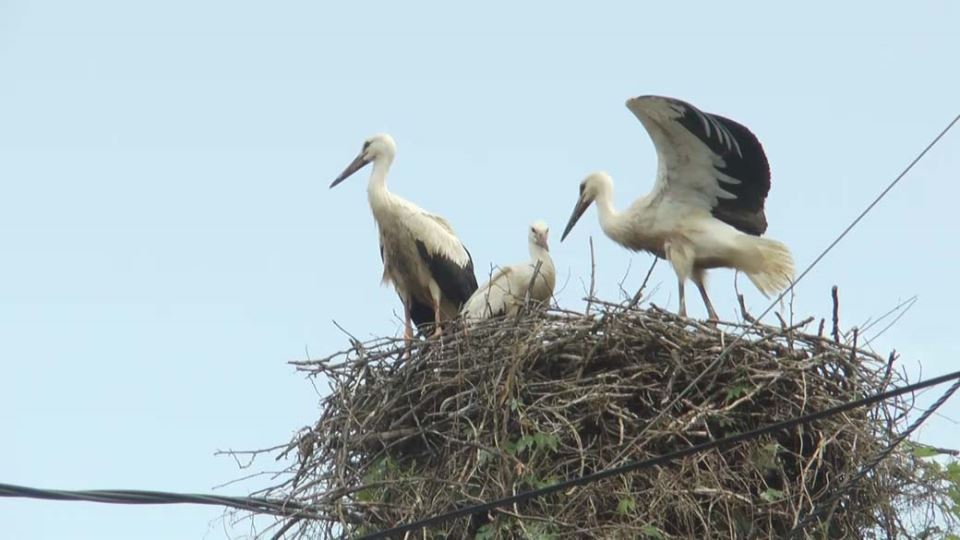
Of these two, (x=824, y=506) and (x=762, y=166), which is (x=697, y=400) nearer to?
(x=824, y=506)

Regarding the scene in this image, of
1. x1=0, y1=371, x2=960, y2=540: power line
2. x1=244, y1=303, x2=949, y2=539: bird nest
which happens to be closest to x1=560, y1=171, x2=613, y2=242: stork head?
x1=244, y1=303, x2=949, y2=539: bird nest

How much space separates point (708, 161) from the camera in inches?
388

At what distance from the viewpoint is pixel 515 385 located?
783 cm

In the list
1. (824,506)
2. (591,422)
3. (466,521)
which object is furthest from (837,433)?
(466,521)

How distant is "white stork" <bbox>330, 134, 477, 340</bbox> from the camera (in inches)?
430

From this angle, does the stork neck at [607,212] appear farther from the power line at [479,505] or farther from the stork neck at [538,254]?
the power line at [479,505]

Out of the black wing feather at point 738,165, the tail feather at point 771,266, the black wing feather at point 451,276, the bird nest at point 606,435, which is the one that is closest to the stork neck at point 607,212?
the black wing feather at point 738,165

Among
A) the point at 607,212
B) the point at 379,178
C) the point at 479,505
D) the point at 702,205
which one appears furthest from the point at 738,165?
the point at 479,505

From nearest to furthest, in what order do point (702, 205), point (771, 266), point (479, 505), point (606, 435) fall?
point (479, 505) → point (606, 435) → point (771, 266) → point (702, 205)

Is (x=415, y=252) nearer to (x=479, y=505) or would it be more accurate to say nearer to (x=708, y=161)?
(x=708, y=161)

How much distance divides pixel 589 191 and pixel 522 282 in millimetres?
1005

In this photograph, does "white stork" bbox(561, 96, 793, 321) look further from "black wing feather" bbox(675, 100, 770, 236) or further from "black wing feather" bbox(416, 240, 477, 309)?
"black wing feather" bbox(416, 240, 477, 309)

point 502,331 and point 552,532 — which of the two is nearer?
point 552,532

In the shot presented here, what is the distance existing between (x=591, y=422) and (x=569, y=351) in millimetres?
385
